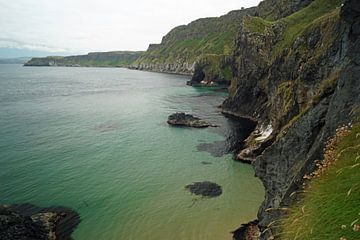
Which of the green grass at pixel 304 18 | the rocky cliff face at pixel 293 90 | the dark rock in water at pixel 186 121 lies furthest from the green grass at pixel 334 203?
the green grass at pixel 304 18

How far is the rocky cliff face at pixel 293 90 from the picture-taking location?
70.4ft

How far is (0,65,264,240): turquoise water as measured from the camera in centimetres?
3591

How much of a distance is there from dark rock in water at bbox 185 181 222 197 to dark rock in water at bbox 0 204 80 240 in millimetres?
15287

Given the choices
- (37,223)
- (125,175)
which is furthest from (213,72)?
(37,223)

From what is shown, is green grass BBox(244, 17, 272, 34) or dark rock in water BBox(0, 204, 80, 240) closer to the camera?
dark rock in water BBox(0, 204, 80, 240)

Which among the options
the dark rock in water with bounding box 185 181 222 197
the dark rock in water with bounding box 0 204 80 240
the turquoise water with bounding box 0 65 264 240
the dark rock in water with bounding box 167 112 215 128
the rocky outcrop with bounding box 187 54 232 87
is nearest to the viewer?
the dark rock in water with bounding box 0 204 80 240

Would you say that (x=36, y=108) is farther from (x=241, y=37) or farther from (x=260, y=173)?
(x=260, y=173)

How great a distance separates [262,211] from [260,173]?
20.9 feet

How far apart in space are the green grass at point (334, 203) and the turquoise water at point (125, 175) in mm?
21577

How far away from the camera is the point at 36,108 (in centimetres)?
10962

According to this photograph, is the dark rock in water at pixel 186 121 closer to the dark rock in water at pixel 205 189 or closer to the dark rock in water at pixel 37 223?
the dark rock in water at pixel 205 189

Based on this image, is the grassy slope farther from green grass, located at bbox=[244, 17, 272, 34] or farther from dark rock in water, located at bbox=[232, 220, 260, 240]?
dark rock in water, located at bbox=[232, 220, 260, 240]

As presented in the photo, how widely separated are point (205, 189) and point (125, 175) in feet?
42.4

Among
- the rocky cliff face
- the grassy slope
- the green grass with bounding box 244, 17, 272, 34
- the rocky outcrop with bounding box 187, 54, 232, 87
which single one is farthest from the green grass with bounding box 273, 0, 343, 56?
the rocky outcrop with bounding box 187, 54, 232, 87
